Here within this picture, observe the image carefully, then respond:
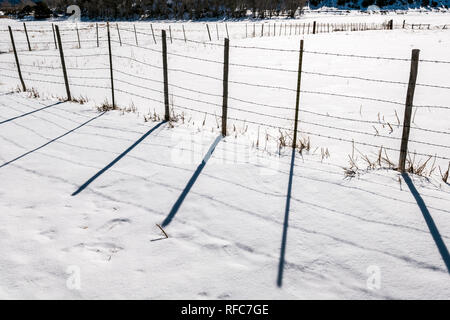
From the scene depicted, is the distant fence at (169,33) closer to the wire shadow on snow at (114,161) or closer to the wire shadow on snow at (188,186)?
the wire shadow on snow at (114,161)

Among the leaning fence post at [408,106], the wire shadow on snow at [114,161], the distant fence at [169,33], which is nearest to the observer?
the wire shadow on snow at [114,161]

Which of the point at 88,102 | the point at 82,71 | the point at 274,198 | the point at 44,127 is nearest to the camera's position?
the point at 274,198

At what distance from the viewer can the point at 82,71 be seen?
16078 millimetres

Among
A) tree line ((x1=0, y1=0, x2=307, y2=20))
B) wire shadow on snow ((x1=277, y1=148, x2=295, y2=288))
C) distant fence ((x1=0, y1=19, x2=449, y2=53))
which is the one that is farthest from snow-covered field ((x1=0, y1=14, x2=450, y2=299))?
tree line ((x1=0, y1=0, x2=307, y2=20))

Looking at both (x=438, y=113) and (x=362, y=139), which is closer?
(x=362, y=139)

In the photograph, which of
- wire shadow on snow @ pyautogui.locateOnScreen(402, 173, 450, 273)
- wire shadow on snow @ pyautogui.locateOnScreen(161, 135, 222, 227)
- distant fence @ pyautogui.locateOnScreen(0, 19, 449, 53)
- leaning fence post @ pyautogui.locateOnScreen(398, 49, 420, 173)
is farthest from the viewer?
distant fence @ pyautogui.locateOnScreen(0, 19, 449, 53)

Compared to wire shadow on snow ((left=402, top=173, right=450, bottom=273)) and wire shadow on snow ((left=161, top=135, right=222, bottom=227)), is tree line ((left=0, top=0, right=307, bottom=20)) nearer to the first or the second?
wire shadow on snow ((left=161, top=135, right=222, bottom=227))

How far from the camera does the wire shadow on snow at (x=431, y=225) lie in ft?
10.8

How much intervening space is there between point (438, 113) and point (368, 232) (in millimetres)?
6540

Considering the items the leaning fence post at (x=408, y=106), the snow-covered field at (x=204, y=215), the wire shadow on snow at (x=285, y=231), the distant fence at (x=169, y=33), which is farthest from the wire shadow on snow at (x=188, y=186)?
the distant fence at (x=169, y=33)

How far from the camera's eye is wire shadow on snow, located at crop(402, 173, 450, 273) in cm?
331

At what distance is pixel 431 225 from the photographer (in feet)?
12.4

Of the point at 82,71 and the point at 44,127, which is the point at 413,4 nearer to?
the point at 82,71
